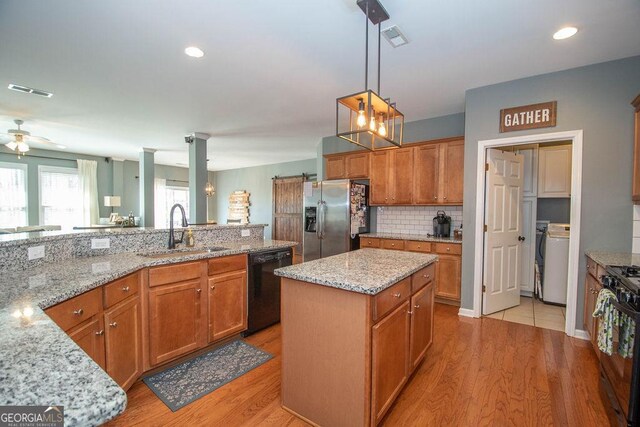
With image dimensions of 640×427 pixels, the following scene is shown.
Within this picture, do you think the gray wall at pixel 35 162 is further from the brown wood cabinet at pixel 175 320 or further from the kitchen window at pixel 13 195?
the brown wood cabinet at pixel 175 320

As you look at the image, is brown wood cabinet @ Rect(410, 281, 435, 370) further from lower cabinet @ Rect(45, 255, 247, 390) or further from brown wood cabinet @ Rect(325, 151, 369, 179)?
brown wood cabinet @ Rect(325, 151, 369, 179)

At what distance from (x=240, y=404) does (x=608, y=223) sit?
352cm

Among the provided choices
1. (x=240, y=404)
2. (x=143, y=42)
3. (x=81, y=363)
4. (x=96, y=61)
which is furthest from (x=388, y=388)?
(x=96, y=61)

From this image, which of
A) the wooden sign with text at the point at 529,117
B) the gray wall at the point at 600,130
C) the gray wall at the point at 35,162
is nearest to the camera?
the gray wall at the point at 600,130

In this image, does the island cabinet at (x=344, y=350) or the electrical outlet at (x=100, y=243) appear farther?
the electrical outlet at (x=100, y=243)

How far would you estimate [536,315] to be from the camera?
3424 millimetres

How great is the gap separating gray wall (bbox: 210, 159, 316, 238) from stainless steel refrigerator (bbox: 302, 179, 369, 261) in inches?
104

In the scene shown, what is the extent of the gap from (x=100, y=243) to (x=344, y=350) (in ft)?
7.07

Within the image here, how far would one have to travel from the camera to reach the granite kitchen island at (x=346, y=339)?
4.90ft

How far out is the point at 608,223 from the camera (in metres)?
2.70

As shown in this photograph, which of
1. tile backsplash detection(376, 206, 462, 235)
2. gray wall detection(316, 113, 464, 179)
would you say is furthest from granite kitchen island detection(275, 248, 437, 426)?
gray wall detection(316, 113, 464, 179)

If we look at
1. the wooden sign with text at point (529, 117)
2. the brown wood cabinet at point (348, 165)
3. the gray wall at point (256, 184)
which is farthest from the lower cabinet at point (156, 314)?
the gray wall at point (256, 184)

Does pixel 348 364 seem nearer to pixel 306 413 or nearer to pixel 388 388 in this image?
pixel 388 388

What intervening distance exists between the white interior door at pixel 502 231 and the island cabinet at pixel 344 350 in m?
1.97
